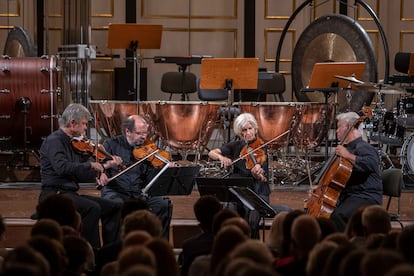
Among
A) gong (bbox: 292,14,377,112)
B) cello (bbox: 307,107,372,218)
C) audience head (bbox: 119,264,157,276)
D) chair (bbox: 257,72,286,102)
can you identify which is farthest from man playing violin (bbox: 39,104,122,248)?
chair (bbox: 257,72,286,102)

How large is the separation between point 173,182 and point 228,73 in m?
2.36

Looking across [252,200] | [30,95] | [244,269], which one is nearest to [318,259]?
[244,269]

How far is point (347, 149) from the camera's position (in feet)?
26.1

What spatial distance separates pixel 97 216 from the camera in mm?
7664

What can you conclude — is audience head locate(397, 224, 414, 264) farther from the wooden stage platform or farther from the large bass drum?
the large bass drum

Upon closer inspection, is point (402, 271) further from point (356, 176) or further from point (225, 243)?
point (356, 176)

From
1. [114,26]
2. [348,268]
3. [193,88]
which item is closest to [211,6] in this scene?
[193,88]

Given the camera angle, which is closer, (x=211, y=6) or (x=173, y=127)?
(x=173, y=127)

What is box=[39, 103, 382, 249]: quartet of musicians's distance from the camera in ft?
25.3

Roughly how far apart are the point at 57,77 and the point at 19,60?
17.4 inches

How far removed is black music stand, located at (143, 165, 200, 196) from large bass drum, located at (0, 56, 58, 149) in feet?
9.34

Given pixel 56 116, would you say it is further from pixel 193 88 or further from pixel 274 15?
pixel 274 15

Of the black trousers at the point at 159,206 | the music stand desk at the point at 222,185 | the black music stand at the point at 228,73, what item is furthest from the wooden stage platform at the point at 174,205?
the black music stand at the point at 228,73

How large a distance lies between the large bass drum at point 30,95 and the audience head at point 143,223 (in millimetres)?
4932
